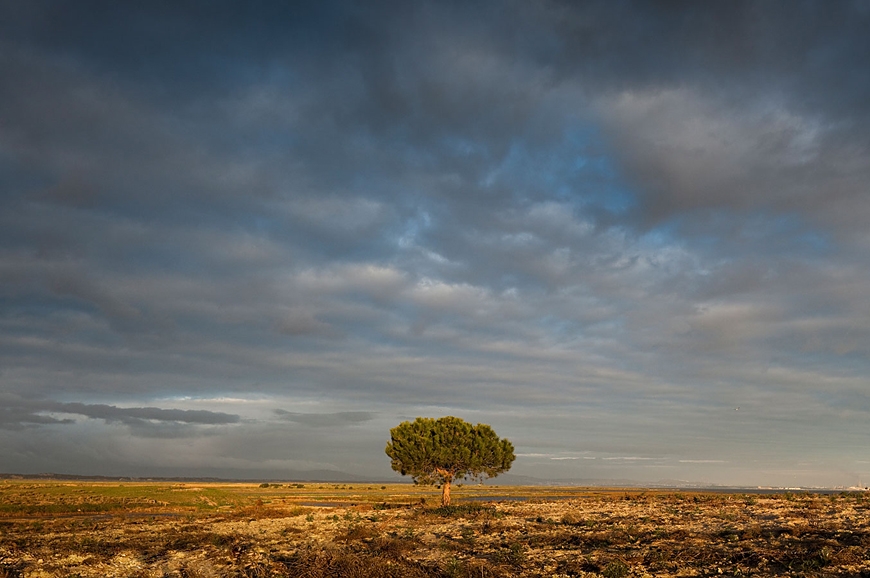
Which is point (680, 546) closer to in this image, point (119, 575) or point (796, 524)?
point (796, 524)

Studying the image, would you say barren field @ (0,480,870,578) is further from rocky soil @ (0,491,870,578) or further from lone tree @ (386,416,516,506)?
lone tree @ (386,416,516,506)

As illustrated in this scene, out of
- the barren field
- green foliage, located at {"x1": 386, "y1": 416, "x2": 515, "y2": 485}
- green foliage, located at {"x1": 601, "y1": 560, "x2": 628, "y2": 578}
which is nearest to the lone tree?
green foliage, located at {"x1": 386, "y1": 416, "x2": 515, "y2": 485}

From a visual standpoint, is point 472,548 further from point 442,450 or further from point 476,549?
point 442,450

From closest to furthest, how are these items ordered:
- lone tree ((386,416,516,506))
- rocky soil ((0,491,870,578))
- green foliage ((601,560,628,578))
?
1. green foliage ((601,560,628,578))
2. rocky soil ((0,491,870,578))
3. lone tree ((386,416,516,506))

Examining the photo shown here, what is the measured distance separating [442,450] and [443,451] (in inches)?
8.5

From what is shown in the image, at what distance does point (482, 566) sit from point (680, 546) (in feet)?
33.1

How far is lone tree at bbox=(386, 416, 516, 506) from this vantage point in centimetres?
7438

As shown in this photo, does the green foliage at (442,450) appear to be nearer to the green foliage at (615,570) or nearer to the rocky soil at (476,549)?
the rocky soil at (476,549)

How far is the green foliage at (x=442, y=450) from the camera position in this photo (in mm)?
74375

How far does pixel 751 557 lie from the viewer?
2177 cm

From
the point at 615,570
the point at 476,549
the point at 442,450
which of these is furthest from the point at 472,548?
the point at 442,450

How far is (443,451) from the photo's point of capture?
73.9 meters

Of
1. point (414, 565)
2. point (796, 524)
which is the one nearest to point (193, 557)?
point (414, 565)

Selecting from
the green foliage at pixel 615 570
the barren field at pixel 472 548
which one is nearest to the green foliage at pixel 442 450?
the barren field at pixel 472 548
